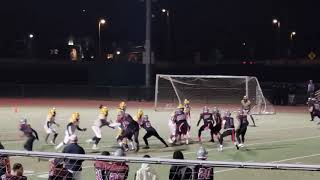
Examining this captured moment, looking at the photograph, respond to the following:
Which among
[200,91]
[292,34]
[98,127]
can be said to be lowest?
[98,127]

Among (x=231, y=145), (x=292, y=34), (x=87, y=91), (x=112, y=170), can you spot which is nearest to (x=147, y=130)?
(x=231, y=145)

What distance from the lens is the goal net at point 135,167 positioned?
7.82 meters

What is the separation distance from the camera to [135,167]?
54.3 ft

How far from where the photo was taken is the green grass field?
16477 mm

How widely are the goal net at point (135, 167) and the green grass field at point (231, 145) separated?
0.11 ft

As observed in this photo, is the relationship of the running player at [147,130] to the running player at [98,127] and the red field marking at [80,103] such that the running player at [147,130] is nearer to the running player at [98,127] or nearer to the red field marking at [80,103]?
the running player at [98,127]

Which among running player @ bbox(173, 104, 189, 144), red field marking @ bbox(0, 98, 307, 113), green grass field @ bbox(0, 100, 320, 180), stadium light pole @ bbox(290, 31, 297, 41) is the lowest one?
green grass field @ bbox(0, 100, 320, 180)

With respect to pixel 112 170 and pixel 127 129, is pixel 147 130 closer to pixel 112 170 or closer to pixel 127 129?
pixel 127 129

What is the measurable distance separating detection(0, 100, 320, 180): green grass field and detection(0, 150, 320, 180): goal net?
1.3 inches

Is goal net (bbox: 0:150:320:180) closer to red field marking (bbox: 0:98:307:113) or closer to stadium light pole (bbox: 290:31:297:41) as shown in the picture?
red field marking (bbox: 0:98:307:113)

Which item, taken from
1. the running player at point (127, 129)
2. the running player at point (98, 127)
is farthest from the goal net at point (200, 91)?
the running player at point (127, 129)

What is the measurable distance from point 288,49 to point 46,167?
84963 mm

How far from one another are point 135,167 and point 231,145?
24.3ft

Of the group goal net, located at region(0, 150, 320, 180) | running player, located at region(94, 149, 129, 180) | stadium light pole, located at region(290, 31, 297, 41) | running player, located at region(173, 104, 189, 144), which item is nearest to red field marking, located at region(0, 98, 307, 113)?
running player, located at region(173, 104, 189, 144)
